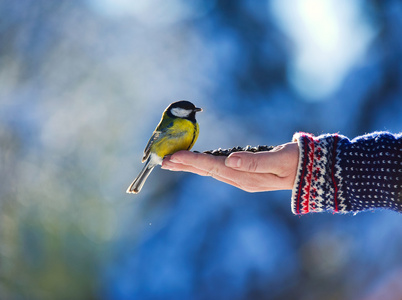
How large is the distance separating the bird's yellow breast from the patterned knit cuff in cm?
68

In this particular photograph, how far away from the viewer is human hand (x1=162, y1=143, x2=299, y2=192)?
148cm

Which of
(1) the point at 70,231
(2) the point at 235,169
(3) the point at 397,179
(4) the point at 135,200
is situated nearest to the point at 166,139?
(2) the point at 235,169

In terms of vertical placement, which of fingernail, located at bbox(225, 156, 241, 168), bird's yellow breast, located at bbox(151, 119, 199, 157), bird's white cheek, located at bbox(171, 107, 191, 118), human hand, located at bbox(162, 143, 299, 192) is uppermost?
bird's white cheek, located at bbox(171, 107, 191, 118)

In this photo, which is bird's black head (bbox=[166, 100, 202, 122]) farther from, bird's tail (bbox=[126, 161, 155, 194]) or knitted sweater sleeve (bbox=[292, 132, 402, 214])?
knitted sweater sleeve (bbox=[292, 132, 402, 214])

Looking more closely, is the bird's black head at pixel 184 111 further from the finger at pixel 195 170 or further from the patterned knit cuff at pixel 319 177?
the patterned knit cuff at pixel 319 177

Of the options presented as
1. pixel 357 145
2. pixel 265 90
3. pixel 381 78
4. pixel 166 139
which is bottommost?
pixel 357 145

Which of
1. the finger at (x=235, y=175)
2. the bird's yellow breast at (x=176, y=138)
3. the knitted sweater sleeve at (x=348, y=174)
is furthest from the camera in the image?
the bird's yellow breast at (x=176, y=138)

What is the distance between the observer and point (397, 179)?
50.4 inches

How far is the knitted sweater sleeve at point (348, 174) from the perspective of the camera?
1308 mm

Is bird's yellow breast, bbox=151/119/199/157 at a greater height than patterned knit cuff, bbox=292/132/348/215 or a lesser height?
greater

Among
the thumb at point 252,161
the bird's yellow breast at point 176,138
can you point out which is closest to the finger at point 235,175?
the thumb at point 252,161

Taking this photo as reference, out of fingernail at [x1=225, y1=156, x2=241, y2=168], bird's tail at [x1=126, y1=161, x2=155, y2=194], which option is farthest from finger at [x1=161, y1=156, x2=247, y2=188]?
bird's tail at [x1=126, y1=161, x2=155, y2=194]

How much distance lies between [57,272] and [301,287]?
2.56m

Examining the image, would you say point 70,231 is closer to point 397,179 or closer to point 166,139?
point 166,139
